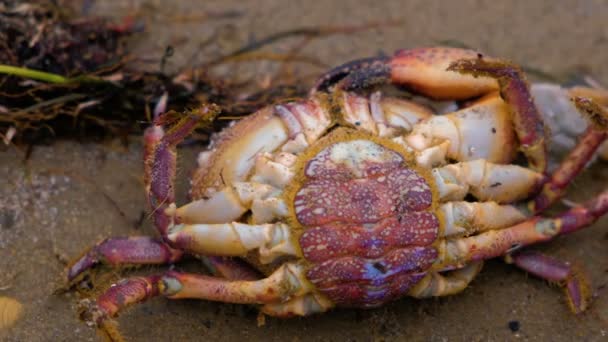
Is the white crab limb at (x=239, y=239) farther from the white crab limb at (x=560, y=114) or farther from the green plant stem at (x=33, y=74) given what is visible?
the white crab limb at (x=560, y=114)

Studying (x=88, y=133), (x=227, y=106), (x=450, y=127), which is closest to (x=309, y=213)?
(x=450, y=127)

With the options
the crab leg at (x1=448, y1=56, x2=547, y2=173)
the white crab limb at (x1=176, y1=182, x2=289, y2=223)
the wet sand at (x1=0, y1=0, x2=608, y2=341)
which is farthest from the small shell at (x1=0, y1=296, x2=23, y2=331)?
the crab leg at (x1=448, y1=56, x2=547, y2=173)

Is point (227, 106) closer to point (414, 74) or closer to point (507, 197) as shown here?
point (414, 74)

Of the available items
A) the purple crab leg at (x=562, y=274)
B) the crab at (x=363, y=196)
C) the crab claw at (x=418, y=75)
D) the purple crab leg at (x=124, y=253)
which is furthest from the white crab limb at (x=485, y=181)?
the purple crab leg at (x=124, y=253)

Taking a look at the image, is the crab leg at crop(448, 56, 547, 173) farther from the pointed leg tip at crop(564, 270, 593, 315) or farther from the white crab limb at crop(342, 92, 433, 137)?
the pointed leg tip at crop(564, 270, 593, 315)

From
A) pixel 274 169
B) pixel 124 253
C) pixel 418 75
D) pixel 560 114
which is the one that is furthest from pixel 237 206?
pixel 560 114

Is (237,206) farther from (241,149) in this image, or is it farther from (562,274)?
(562,274)

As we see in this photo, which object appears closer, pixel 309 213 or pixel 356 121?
pixel 309 213
